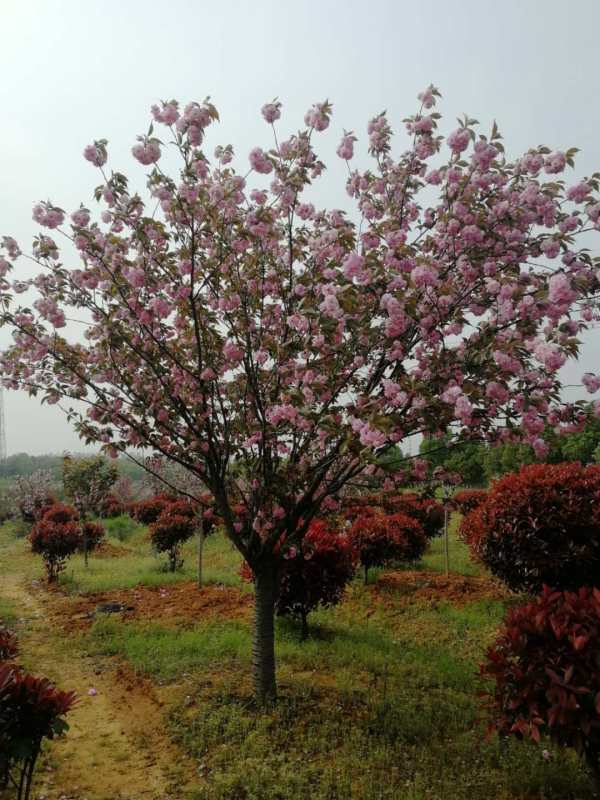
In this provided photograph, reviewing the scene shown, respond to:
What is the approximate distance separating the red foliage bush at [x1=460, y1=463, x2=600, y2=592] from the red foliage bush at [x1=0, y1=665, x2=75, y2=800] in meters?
5.25

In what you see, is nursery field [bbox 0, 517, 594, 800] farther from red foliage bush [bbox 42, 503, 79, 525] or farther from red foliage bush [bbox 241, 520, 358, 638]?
red foliage bush [bbox 42, 503, 79, 525]

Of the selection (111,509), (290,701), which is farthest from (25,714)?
(111,509)

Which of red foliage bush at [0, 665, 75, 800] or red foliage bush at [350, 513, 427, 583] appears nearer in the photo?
red foliage bush at [0, 665, 75, 800]

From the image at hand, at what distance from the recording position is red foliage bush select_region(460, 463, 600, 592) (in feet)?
21.6

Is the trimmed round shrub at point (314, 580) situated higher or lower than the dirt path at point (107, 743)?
higher

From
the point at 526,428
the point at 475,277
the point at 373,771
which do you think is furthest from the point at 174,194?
the point at 373,771

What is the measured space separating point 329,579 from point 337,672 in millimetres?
1424

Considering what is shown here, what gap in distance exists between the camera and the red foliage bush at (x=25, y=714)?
124 inches

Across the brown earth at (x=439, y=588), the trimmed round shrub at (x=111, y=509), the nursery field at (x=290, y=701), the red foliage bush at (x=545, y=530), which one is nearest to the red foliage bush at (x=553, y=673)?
the nursery field at (x=290, y=701)

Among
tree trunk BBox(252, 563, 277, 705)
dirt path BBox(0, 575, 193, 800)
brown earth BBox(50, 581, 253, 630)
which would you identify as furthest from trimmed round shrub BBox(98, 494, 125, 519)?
tree trunk BBox(252, 563, 277, 705)

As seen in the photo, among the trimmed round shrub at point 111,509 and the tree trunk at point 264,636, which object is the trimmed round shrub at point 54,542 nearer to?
the tree trunk at point 264,636

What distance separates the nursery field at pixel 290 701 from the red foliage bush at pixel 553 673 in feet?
2.38

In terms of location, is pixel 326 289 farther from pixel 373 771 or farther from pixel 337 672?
pixel 337 672

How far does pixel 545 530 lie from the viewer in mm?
6715
